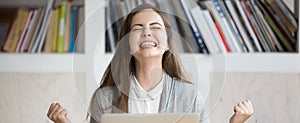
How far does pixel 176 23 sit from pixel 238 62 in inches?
41.4

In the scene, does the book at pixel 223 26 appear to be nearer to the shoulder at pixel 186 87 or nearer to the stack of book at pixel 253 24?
the stack of book at pixel 253 24

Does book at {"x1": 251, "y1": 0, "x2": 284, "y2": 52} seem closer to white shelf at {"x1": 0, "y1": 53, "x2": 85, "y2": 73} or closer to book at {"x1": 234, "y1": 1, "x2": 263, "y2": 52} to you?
book at {"x1": 234, "y1": 1, "x2": 263, "y2": 52}

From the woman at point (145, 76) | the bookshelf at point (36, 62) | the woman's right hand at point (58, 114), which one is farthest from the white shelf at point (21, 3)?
the woman at point (145, 76)

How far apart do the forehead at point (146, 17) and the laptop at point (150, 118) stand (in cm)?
14

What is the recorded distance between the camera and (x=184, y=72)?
84 centimetres

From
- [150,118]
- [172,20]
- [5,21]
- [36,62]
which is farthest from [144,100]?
[5,21]

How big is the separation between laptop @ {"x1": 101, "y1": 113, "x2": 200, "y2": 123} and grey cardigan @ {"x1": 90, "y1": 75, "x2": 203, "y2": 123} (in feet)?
0.04

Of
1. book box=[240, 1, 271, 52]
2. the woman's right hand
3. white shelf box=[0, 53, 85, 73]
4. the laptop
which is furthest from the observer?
book box=[240, 1, 271, 52]

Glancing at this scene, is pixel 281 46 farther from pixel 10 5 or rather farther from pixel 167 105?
pixel 167 105

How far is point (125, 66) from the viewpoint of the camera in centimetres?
83

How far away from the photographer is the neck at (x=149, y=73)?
811 mm

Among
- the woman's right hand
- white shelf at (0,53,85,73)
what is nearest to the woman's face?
the woman's right hand

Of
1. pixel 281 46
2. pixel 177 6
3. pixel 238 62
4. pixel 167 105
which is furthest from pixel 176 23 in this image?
pixel 281 46

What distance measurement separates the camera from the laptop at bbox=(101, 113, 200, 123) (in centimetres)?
79
